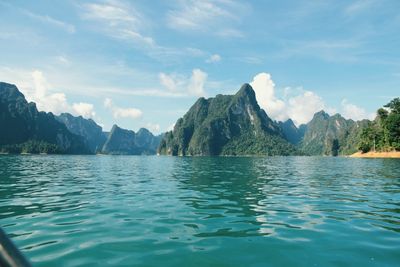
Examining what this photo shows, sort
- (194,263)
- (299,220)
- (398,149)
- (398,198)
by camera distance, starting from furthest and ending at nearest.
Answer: (398,149)
(398,198)
(299,220)
(194,263)

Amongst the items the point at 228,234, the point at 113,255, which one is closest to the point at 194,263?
the point at 113,255

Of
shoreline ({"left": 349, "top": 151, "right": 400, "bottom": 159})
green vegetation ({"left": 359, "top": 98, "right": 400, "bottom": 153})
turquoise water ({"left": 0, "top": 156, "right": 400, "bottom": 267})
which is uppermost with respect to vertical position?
green vegetation ({"left": 359, "top": 98, "right": 400, "bottom": 153})

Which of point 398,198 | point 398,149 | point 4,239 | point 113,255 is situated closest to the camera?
point 4,239

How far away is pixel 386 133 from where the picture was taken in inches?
5630

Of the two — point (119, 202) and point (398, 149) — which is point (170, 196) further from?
point (398, 149)

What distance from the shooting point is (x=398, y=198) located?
2177 centimetres

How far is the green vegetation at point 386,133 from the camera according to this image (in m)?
140

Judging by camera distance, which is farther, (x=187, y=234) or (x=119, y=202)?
(x=119, y=202)

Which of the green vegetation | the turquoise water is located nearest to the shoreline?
the green vegetation

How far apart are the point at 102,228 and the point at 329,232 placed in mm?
9214

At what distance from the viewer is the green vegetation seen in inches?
5492

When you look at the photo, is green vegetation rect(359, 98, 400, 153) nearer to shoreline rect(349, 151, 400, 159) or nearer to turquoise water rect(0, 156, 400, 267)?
shoreline rect(349, 151, 400, 159)

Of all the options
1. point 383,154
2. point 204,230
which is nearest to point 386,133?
point 383,154

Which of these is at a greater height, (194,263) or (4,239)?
(4,239)
